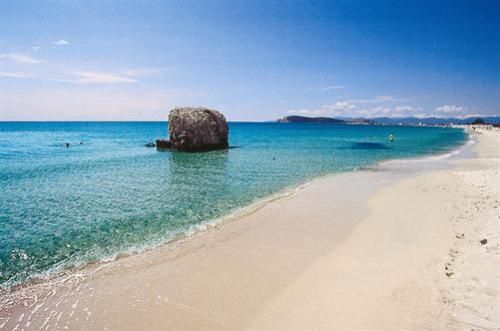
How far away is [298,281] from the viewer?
841 centimetres

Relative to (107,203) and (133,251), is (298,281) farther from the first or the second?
(107,203)

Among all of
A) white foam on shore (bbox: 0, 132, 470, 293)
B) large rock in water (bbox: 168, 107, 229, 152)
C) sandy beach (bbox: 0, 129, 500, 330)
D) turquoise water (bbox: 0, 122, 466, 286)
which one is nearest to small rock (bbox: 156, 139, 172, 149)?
large rock in water (bbox: 168, 107, 229, 152)

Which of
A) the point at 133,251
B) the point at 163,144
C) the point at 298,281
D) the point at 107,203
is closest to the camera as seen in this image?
the point at 298,281

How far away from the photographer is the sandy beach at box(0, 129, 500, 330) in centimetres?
668

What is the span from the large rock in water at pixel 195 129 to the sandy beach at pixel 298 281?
1233 inches

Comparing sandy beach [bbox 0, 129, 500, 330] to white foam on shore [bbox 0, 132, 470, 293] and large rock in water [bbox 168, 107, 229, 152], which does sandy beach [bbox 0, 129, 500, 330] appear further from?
large rock in water [bbox 168, 107, 229, 152]

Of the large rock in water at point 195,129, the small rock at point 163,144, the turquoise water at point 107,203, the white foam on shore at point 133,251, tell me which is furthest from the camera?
the small rock at point 163,144

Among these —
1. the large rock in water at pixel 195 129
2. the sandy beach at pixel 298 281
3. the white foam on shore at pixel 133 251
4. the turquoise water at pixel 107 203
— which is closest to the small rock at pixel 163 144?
the large rock in water at pixel 195 129

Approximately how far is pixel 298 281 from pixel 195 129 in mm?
37490

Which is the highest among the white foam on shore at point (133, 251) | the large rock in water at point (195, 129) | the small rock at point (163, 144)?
the large rock in water at point (195, 129)

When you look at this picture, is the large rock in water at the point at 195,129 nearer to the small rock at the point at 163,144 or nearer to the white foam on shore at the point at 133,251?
the small rock at the point at 163,144

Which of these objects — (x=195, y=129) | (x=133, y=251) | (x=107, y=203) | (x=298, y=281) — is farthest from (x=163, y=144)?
(x=298, y=281)

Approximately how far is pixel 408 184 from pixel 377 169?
7.74 meters

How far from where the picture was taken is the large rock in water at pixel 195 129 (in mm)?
43781
